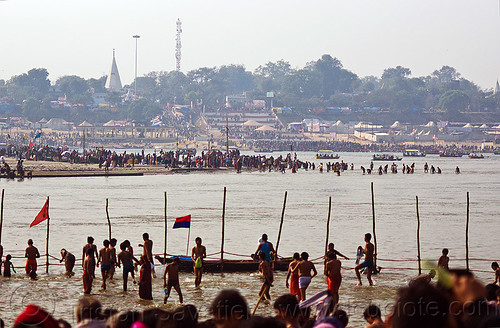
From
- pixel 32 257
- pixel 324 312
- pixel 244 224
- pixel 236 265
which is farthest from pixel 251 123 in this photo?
pixel 324 312

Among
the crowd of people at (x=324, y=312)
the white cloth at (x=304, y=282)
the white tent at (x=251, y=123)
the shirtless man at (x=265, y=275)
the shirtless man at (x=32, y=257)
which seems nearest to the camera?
the crowd of people at (x=324, y=312)

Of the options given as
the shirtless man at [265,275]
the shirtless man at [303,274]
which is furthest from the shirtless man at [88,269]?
the shirtless man at [303,274]

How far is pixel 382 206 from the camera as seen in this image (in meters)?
45.5

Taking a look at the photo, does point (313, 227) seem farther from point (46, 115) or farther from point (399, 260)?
point (46, 115)

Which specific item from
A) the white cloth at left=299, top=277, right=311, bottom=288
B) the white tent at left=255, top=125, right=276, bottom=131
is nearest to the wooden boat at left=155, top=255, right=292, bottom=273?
the white cloth at left=299, top=277, right=311, bottom=288

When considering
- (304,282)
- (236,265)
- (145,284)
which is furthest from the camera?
(236,265)

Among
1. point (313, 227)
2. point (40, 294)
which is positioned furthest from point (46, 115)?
point (40, 294)

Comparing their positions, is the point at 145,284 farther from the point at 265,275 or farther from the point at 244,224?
the point at 244,224

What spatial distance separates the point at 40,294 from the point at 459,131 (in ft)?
573

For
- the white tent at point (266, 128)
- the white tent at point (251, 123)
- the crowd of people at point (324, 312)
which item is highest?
the white tent at point (251, 123)

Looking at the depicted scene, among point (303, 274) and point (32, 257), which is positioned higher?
point (303, 274)

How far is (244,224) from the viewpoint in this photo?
34469 mm

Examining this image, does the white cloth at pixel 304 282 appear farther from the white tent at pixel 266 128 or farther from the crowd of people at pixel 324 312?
the white tent at pixel 266 128

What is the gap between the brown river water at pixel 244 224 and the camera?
17.8 m
